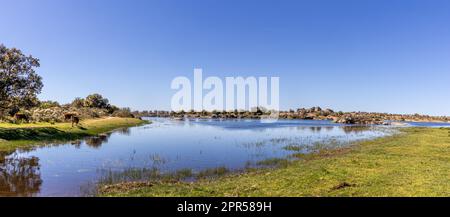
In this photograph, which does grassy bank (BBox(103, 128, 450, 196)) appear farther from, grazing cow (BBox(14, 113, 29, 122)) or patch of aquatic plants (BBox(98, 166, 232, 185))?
grazing cow (BBox(14, 113, 29, 122))

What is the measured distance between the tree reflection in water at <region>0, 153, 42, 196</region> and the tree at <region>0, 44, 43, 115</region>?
24237 mm

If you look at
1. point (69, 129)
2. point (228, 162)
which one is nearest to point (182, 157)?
point (228, 162)

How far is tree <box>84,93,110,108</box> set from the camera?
17975cm

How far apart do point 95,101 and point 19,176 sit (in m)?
176

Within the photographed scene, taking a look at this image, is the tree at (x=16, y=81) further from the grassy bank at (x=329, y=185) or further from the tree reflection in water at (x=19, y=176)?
the grassy bank at (x=329, y=185)

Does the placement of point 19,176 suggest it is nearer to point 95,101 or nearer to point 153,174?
point 153,174

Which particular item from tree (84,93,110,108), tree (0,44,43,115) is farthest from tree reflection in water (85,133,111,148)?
tree (84,93,110,108)

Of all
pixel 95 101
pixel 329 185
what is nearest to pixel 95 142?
pixel 329 185

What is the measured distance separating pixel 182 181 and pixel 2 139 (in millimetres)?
34449

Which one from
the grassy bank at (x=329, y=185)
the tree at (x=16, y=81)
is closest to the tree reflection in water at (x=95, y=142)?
the tree at (x=16, y=81)

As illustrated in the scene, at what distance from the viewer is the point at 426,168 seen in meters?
24.2

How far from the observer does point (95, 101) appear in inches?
7352
